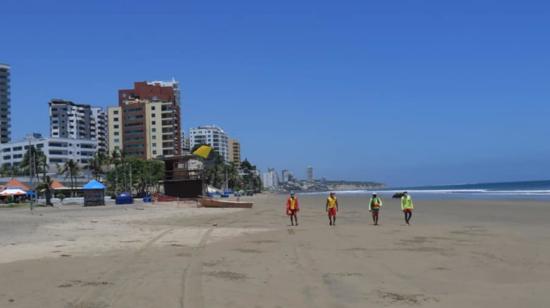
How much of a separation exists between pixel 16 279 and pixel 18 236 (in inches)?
414

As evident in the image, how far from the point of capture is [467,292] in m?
9.54

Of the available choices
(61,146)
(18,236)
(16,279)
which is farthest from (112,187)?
(16,279)

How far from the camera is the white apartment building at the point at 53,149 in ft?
548

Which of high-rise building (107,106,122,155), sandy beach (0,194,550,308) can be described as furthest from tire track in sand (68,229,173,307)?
high-rise building (107,106,122,155)

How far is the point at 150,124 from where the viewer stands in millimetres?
176000

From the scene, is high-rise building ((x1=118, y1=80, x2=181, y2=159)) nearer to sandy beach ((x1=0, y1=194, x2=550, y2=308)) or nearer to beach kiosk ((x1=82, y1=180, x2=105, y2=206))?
beach kiosk ((x1=82, y1=180, x2=105, y2=206))

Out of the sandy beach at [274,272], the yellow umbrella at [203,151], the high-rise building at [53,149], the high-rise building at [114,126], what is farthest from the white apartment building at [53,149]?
the sandy beach at [274,272]

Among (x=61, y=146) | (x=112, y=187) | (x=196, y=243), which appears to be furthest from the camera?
(x=61, y=146)

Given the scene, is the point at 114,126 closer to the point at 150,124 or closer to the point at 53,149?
the point at 150,124

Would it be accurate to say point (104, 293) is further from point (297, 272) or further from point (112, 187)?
point (112, 187)

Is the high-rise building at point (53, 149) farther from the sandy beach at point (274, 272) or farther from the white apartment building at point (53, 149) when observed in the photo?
the sandy beach at point (274, 272)

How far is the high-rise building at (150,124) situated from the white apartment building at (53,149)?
11.6 meters

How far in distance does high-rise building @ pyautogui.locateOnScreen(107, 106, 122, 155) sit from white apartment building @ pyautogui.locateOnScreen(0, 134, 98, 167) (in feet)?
19.1

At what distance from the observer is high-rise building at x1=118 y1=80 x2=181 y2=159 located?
173250mm
